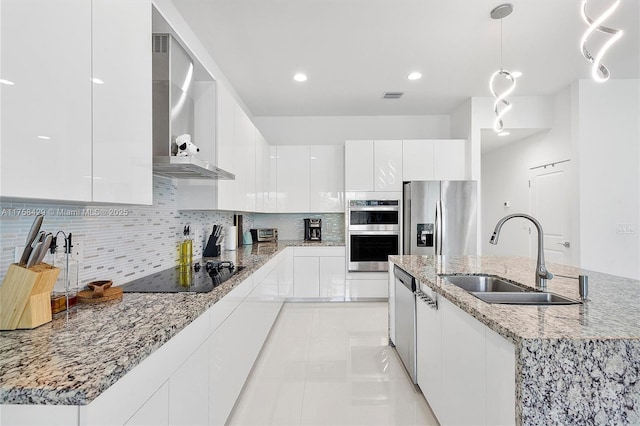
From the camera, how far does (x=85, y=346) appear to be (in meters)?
0.93

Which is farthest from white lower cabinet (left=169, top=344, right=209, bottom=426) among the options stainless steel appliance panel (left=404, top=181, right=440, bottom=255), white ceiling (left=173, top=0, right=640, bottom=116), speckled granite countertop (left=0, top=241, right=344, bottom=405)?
stainless steel appliance panel (left=404, top=181, right=440, bottom=255)

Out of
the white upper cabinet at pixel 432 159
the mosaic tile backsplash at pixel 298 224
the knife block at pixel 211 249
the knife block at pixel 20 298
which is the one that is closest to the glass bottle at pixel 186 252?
the knife block at pixel 211 249

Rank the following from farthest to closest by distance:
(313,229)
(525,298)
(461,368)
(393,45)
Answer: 1. (313,229)
2. (393,45)
3. (525,298)
4. (461,368)

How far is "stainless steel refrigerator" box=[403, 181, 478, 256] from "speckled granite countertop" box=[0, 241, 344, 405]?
3.22 metres

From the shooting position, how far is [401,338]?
98.5 inches

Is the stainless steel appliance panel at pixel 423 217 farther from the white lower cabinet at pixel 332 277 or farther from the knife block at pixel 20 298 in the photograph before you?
the knife block at pixel 20 298

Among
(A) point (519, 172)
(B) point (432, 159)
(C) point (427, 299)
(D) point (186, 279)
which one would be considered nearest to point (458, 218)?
(B) point (432, 159)

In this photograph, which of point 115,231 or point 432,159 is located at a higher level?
point 432,159

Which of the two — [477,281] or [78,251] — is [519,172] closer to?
[477,281]

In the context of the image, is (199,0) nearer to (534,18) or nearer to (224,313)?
(224,313)

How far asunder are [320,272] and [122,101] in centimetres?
345

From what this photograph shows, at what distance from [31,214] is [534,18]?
11.5ft

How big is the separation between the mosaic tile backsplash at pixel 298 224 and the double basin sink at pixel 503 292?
303 cm

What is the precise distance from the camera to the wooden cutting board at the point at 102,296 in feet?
4.55
